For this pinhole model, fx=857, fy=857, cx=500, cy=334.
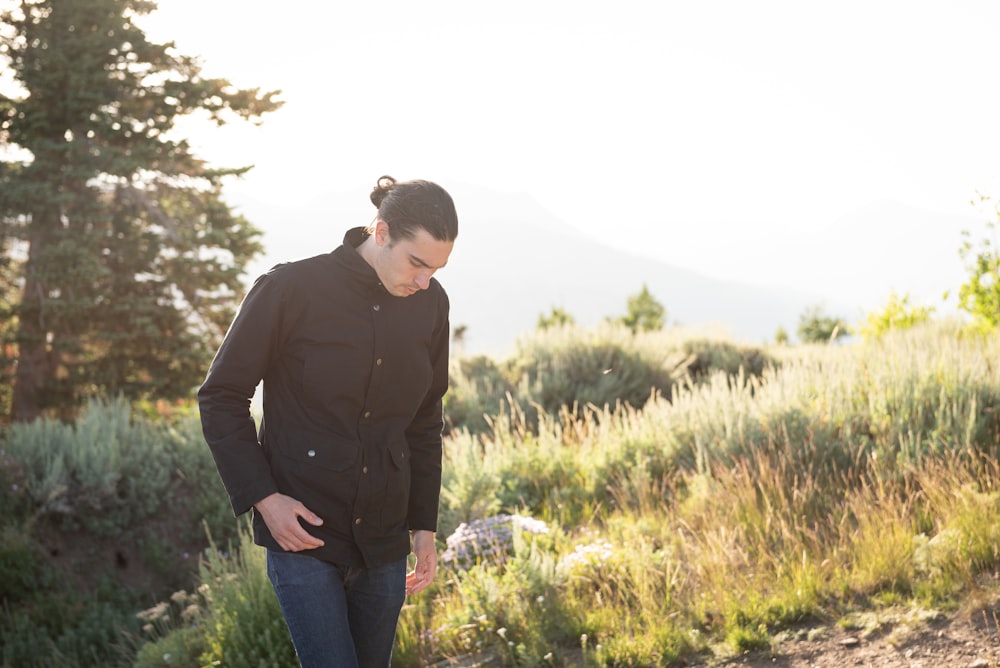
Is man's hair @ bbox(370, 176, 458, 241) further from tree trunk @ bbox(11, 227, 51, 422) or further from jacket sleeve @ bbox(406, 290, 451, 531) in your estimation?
tree trunk @ bbox(11, 227, 51, 422)

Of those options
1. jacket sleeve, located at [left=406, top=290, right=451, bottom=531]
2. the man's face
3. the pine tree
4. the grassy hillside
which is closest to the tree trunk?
the pine tree

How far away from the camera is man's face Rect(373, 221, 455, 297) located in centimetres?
251

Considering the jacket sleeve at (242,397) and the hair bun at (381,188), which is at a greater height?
the hair bun at (381,188)

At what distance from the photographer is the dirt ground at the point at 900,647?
12.8 feet

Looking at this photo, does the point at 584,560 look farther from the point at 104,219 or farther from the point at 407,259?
the point at 104,219

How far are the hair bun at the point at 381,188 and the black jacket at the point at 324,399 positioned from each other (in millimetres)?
151

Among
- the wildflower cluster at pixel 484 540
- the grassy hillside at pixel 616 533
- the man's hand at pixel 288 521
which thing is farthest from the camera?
the wildflower cluster at pixel 484 540

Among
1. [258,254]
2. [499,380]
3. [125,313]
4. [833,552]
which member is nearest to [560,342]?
[499,380]

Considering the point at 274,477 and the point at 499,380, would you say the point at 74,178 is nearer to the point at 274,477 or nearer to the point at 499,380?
the point at 499,380

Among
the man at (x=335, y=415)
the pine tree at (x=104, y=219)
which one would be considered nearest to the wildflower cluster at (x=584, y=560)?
the man at (x=335, y=415)

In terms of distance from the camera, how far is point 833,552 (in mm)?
4957

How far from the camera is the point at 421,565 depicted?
2.90 meters

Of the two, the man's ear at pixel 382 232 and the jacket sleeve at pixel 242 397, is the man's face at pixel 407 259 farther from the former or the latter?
the jacket sleeve at pixel 242 397

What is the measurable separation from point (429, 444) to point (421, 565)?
1.34 feet
